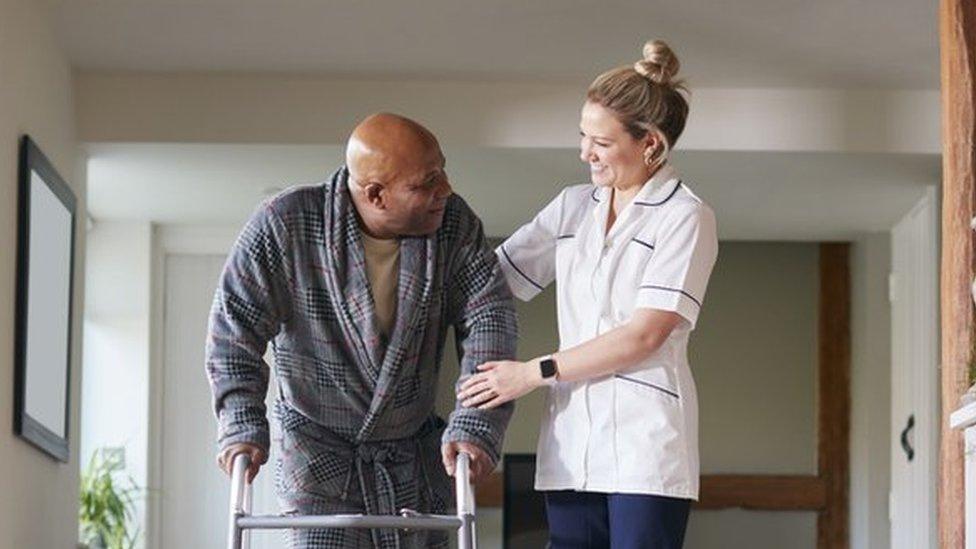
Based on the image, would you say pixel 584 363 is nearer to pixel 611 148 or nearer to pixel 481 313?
pixel 481 313

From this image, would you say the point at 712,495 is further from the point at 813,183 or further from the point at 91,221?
the point at 91,221

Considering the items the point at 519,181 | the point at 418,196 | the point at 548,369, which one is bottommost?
the point at 548,369

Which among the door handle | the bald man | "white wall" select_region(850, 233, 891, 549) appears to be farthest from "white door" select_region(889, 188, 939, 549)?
the bald man

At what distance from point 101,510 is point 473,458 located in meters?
4.89

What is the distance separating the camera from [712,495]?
8734 mm

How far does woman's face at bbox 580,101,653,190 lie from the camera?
3094 mm

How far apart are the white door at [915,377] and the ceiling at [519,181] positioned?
13cm

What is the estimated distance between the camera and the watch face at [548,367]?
302 centimetres

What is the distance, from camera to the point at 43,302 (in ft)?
18.7

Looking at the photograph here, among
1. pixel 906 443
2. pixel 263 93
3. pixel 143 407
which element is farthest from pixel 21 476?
pixel 906 443

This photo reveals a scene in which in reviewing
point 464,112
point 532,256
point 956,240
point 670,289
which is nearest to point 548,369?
point 670,289

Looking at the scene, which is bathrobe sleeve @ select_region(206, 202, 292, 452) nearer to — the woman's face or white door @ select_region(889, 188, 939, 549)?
the woman's face

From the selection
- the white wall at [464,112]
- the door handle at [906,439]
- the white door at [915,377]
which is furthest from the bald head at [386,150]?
the door handle at [906,439]

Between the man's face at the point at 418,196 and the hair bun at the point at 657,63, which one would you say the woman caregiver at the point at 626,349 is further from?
the man's face at the point at 418,196
